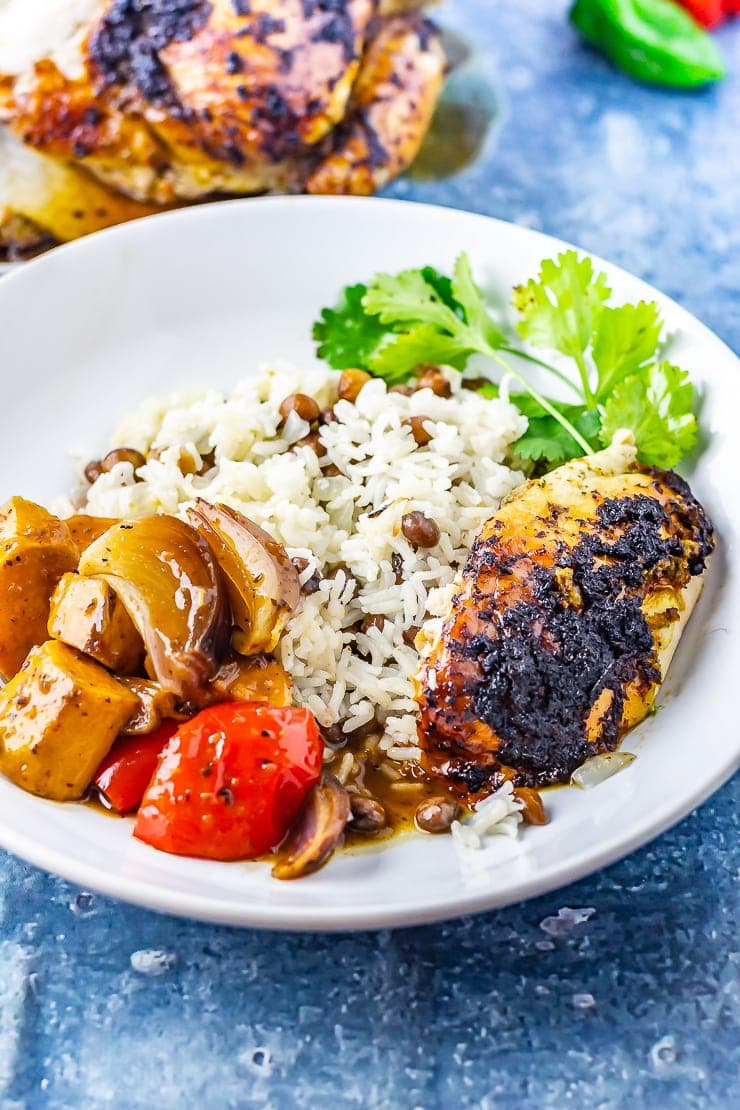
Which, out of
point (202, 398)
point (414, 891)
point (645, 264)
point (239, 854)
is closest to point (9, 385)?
point (202, 398)

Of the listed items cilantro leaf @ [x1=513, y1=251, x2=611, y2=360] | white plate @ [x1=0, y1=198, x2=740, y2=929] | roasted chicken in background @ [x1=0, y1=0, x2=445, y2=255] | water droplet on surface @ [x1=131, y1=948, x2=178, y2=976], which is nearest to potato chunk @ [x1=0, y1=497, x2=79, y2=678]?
white plate @ [x1=0, y1=198, x2=740, y2=929]

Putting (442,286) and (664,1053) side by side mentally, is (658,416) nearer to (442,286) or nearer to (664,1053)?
(442,286)

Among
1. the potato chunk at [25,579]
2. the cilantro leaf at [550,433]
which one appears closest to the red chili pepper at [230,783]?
the potato chunk at [25,579]

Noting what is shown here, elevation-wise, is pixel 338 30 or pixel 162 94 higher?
pixel 338 30

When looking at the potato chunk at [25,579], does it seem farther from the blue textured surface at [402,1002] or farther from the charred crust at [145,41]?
the charred crust at [145,41]

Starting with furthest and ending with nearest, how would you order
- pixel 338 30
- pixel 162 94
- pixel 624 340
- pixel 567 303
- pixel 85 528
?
pixel 338 30, pixel 162 94, pixel 567 303, pixel 624 340, pixel 85 528

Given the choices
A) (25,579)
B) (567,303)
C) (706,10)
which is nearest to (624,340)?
(567,303)

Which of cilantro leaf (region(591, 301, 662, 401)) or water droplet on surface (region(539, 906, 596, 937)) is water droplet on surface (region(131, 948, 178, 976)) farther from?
cilantro leaf (region(591, 301, 662, 401))
